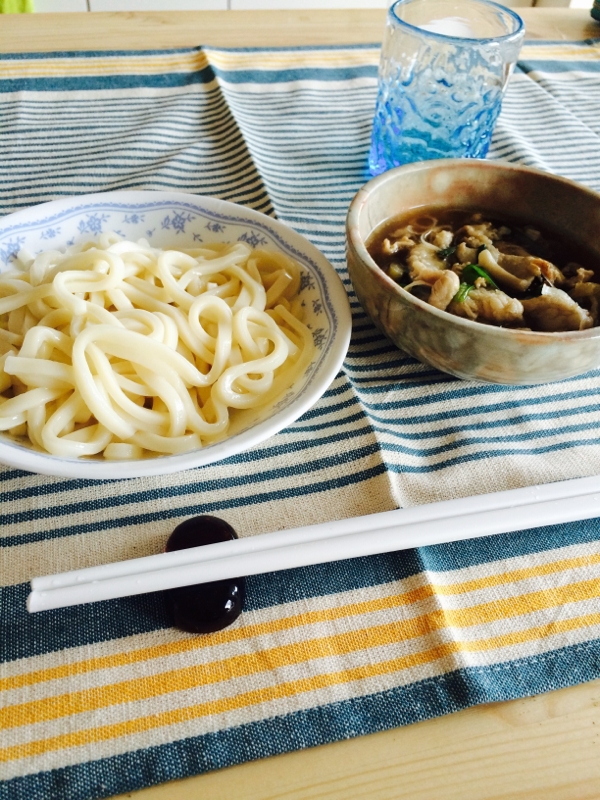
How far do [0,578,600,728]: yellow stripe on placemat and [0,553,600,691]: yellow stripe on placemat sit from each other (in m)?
0.02

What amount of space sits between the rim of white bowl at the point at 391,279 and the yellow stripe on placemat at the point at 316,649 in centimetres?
32

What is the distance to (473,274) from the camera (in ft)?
3.26

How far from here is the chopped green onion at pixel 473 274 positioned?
3.23ft

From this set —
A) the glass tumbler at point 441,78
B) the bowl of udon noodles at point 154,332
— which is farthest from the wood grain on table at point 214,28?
the bowl of udon noodles at point 154,332

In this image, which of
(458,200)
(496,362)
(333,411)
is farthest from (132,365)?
(458,200)

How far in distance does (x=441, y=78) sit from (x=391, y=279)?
653 mm

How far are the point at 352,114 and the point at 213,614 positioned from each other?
156 centimetres

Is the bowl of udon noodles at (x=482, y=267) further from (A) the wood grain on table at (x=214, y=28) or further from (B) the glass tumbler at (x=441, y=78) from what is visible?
(A) the wood grain on table at (x=214, y=28)

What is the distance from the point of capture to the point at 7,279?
1.00 metres

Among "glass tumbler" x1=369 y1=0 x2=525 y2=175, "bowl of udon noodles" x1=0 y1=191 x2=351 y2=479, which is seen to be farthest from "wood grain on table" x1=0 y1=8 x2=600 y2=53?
"bowl of udon noodles" x1=0 y1=191 x2=351 y2=479

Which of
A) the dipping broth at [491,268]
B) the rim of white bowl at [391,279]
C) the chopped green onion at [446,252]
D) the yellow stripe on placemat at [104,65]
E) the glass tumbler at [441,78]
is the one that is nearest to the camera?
the rim of white bowl at [391,279]

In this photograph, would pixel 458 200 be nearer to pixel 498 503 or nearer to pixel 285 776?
pixel 498 503

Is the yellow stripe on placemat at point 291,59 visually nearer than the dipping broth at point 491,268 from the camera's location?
No

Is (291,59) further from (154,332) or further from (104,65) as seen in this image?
(154,332)
